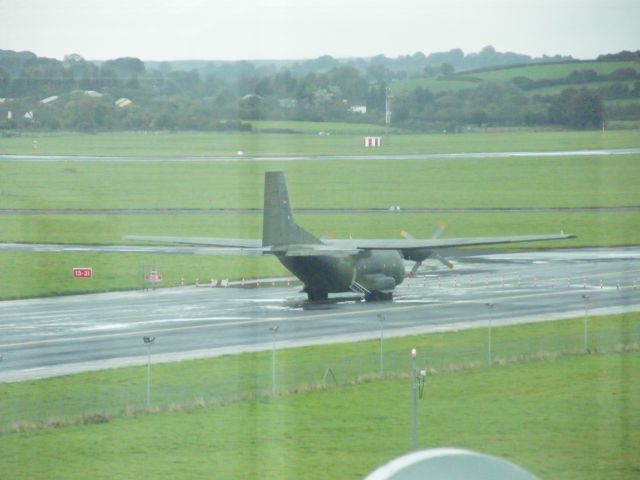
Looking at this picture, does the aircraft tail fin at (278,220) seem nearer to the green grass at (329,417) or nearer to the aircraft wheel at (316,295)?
the aircraft wheel at (316,295)

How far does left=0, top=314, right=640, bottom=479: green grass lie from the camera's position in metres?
19.2

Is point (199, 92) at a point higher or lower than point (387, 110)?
higher

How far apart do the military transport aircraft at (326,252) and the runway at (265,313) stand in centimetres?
75

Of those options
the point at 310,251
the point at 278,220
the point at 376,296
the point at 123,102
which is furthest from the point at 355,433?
the point at 123,102

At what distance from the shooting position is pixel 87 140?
5219 centimetres

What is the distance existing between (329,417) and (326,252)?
17.4m

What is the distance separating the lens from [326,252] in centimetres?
3984

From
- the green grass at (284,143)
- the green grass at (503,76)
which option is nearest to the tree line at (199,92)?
the green grass at (503,76)

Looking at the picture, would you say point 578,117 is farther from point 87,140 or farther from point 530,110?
point 87,140

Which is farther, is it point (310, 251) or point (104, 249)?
point (104, 249)

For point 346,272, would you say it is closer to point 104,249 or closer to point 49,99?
point 49,99

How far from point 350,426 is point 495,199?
4661 centimetres

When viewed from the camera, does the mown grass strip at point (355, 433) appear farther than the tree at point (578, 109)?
No

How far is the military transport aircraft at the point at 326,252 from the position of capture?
40.3 metres
